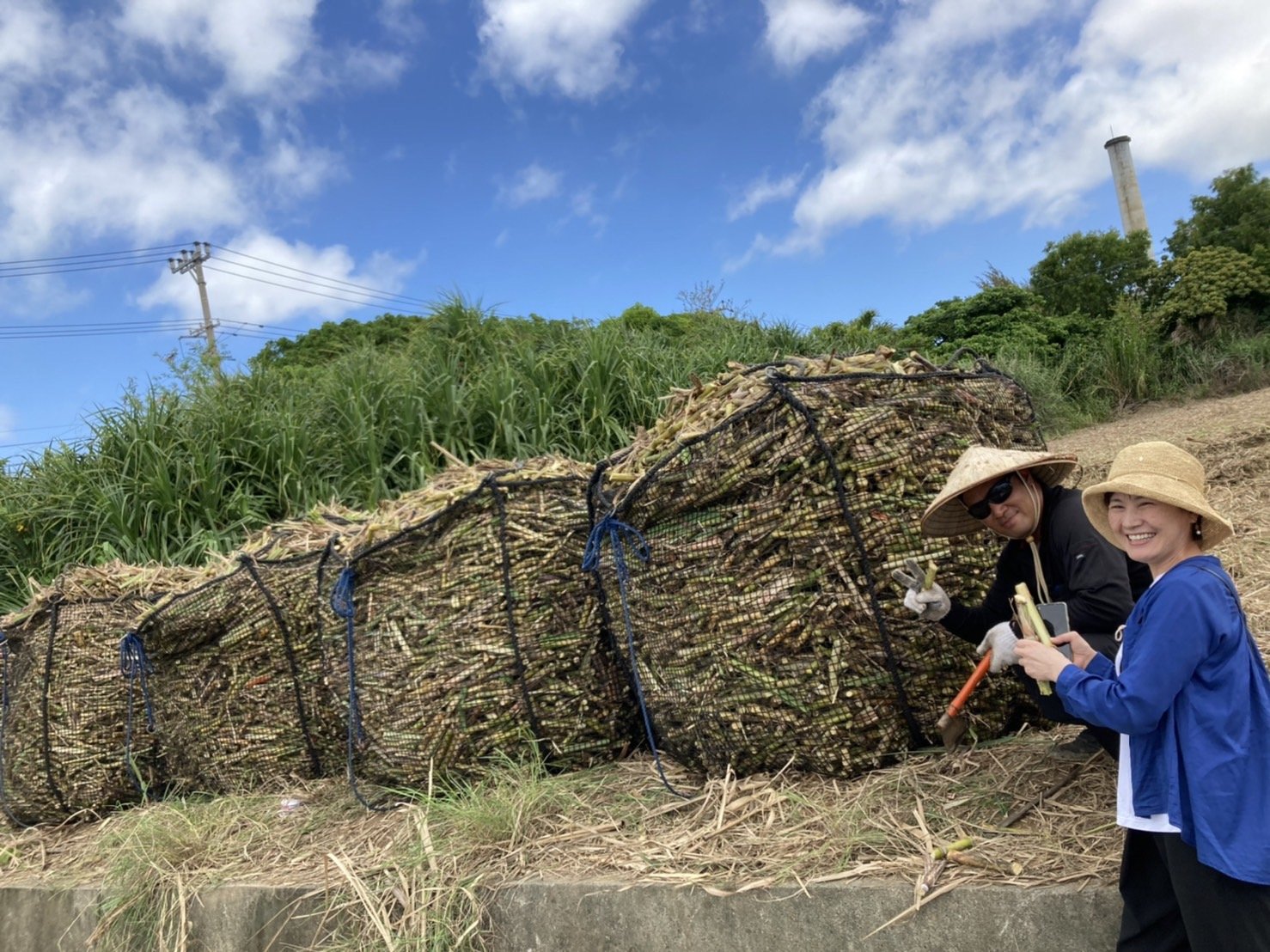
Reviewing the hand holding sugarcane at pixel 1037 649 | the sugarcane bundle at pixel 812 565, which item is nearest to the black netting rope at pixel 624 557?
the sugarcane bundle at pixel 812 565

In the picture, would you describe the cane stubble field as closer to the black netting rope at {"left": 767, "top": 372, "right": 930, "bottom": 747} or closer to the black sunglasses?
the black netting rope at {"left": 767, "top": 372, "right": 930, "bottom": 747}

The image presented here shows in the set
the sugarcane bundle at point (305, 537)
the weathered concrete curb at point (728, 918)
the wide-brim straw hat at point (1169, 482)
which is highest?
the sugarcane bundle at point (305, 537)

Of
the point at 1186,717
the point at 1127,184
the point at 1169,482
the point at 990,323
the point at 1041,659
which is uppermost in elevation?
the point at 1127,184

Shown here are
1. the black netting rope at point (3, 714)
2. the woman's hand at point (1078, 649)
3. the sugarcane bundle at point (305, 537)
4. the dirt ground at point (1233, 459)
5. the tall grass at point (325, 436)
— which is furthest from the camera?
the tall grass at point (325, 436)

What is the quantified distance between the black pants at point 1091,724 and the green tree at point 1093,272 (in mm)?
24238

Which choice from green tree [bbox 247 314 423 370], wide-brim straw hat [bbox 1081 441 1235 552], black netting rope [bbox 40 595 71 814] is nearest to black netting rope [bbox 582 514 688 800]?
wide-brim straw hat [bbox 1081 441 1235 552]

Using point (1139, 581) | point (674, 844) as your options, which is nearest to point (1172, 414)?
point (1139, 581)

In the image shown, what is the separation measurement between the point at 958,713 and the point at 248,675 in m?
2.77

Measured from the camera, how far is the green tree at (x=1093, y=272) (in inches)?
969

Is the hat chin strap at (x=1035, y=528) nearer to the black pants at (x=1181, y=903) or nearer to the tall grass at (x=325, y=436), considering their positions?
the black pants at (x=1181, y=903)

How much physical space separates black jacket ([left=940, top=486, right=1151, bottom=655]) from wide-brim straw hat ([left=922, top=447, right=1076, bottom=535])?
0.26 ft

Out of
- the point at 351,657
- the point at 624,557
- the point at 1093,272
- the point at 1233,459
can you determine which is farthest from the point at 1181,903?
the point at 1093,272

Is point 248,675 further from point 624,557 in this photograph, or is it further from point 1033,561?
point 1033,561

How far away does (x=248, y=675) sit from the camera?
12.9 ft
